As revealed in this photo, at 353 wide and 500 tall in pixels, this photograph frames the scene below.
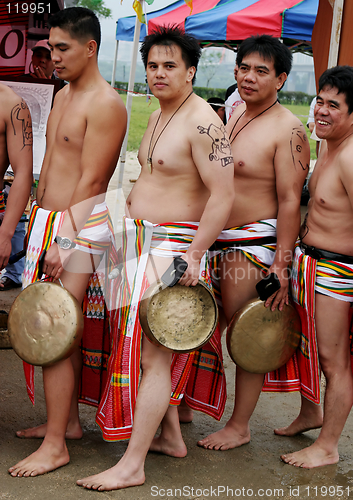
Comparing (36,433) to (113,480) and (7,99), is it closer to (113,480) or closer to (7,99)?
(113,480)

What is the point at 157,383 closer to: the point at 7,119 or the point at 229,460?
the point at 229,460

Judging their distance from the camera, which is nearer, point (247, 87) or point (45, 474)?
point (45, 474)

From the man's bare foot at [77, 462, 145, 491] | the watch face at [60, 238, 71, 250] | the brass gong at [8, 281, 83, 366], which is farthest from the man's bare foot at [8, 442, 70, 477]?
the watch face at [60, 238, 71, 250]

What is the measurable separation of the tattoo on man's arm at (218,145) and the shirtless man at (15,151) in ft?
2.94

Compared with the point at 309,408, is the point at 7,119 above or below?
above

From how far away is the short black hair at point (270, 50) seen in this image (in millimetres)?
2404

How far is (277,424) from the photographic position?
284cm

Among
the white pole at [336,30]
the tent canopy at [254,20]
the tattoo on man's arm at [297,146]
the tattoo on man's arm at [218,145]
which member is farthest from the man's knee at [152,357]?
the tent canopy at [254,20]

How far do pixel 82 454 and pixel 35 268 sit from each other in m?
0.88

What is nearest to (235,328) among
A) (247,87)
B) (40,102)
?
(247,87)

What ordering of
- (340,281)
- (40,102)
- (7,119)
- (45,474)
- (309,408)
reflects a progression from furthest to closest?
(40,102) → (309,408) → (7,119) → (340,281) → (45,474)

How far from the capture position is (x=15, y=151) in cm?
250

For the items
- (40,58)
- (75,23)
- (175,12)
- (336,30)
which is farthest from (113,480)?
(175,12)

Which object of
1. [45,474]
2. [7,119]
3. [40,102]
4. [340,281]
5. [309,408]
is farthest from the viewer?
[40,102]
